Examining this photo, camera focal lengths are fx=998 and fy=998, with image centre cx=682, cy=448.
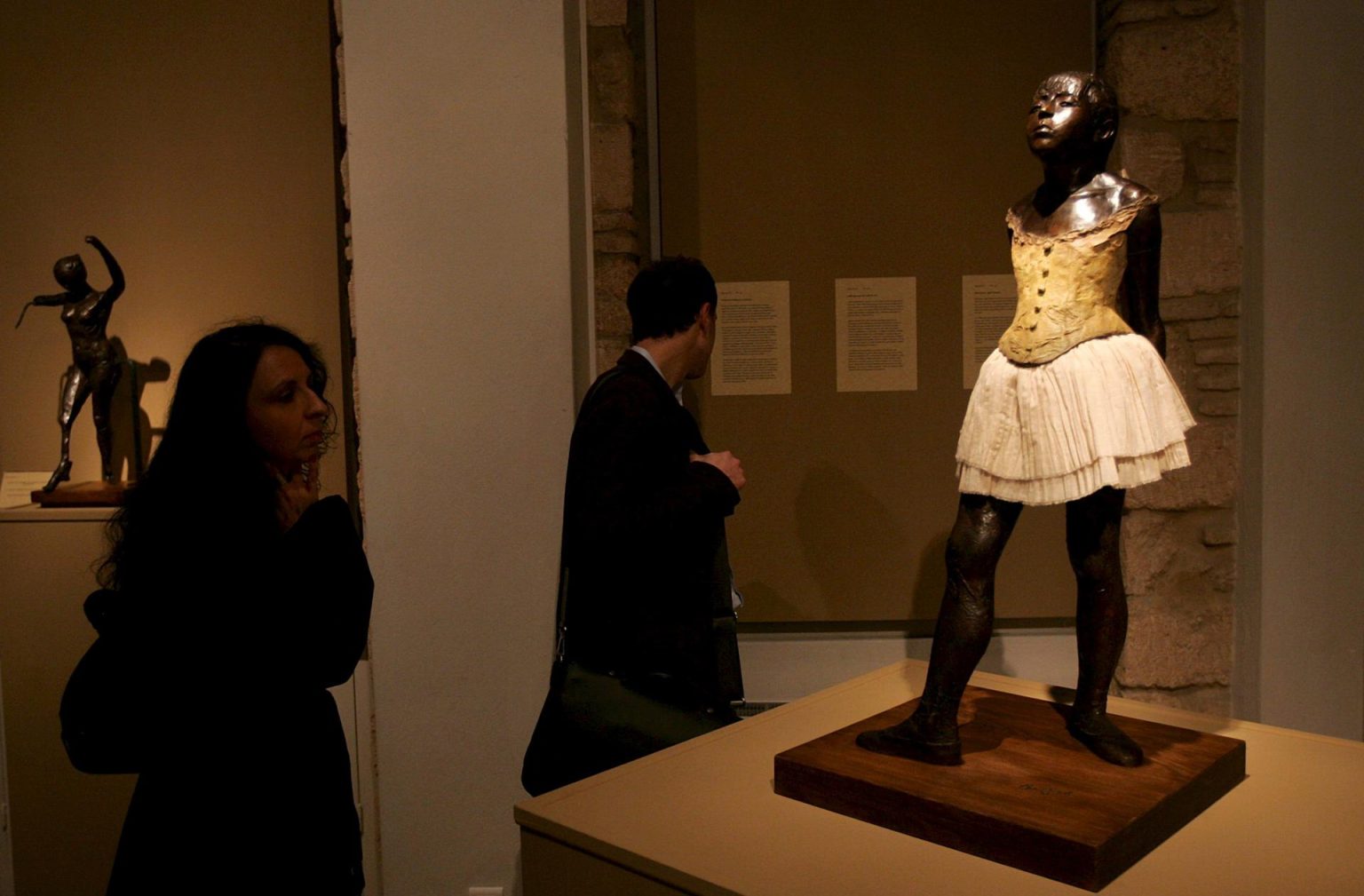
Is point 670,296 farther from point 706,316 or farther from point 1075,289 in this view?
point 1075,289

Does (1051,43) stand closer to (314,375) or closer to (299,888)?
(314,375)

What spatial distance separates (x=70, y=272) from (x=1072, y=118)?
9.68ft

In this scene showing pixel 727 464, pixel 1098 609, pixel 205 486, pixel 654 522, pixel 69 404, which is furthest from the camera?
pixel 69 404

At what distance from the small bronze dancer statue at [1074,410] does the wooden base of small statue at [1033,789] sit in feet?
0.21

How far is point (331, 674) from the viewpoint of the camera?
1.80 metres

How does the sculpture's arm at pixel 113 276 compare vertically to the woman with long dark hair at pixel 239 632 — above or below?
above

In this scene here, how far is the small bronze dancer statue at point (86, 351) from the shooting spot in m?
3.16

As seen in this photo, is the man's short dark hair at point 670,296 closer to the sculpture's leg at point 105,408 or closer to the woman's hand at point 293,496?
the woman's hand at point 293,496

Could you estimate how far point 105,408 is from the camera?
3.27 metres

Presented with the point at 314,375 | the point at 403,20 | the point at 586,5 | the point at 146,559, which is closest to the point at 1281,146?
the point at 586,5

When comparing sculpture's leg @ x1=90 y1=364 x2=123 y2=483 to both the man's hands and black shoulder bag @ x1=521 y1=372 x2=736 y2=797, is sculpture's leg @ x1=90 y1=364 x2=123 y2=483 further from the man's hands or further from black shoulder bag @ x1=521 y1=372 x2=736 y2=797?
the man's hands

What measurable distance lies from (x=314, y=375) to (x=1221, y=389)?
103 inches

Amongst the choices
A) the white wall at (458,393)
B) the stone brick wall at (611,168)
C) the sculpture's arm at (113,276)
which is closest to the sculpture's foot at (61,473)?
the sculpture's arm at (113,276)

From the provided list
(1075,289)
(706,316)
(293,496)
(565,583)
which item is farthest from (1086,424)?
(293,496)
